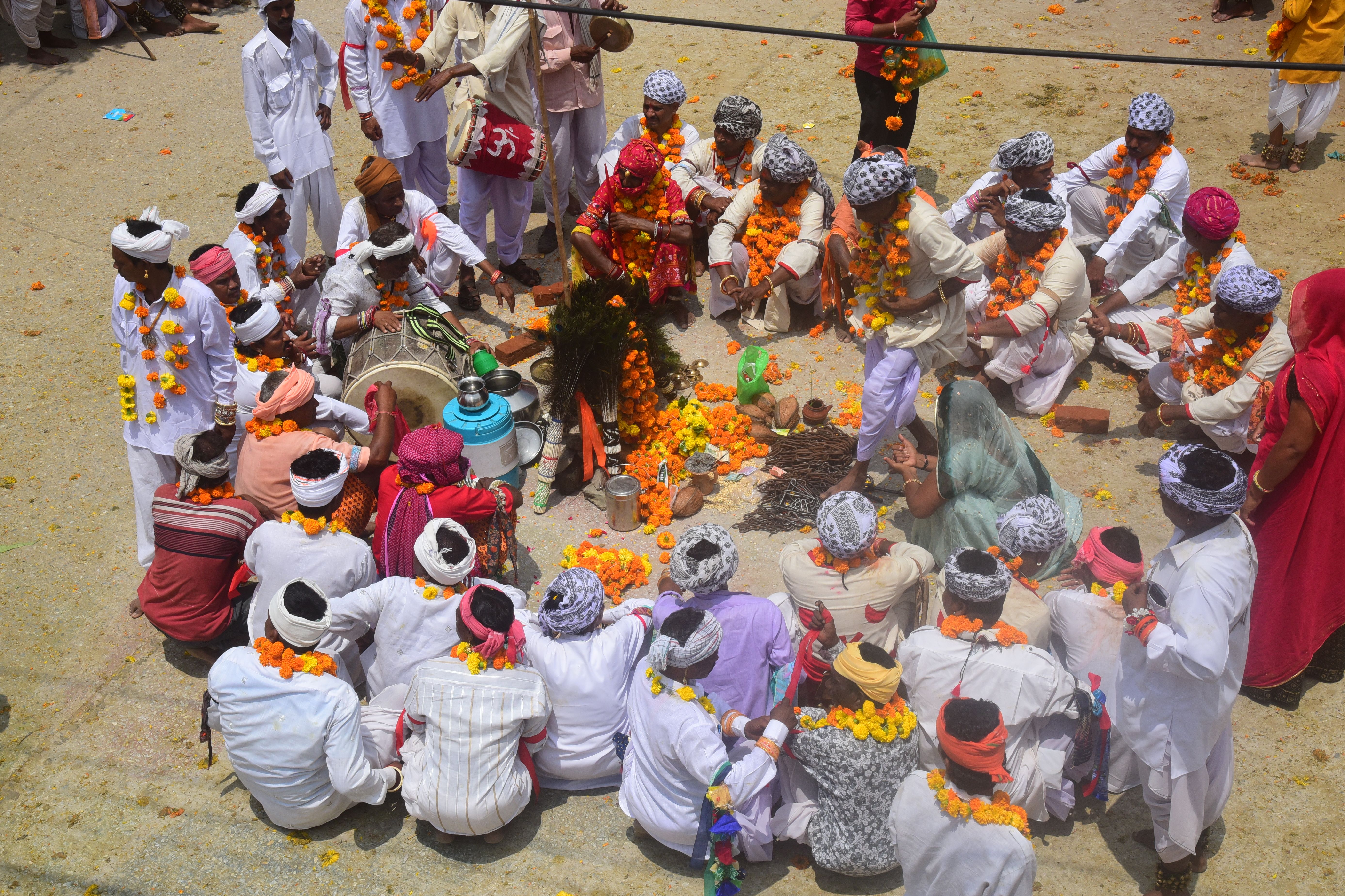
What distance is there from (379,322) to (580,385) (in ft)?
5.20

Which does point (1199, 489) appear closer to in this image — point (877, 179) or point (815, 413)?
point (877, 179)

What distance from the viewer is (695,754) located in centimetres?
431

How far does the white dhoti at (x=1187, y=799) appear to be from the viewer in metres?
4.38

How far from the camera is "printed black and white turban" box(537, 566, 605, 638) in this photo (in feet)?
15.8

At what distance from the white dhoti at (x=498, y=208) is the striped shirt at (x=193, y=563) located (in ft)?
13.7

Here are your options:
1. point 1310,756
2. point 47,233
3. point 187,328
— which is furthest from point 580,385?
point 47,233

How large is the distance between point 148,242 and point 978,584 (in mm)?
4947

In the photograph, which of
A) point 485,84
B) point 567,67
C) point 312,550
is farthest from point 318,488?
point 567,67

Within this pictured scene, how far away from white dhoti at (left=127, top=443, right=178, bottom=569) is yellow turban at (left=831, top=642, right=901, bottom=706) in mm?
4552

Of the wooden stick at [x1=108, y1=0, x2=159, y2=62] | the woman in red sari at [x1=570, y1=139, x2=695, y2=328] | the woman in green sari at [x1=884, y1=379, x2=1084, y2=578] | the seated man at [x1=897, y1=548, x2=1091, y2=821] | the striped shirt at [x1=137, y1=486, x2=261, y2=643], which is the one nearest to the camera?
the seated man at [x1=897, y1=548, x2=1091, y2=821]

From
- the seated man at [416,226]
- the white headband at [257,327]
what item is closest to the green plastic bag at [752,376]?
the seated man at [416,226]

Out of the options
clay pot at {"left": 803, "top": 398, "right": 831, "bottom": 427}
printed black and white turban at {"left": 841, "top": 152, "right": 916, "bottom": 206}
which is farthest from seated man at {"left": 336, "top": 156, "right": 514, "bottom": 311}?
printed black and white turban at {"left": 841, "top": 152, "right": 916, "bottom": 206}

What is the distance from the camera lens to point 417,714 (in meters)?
4.71

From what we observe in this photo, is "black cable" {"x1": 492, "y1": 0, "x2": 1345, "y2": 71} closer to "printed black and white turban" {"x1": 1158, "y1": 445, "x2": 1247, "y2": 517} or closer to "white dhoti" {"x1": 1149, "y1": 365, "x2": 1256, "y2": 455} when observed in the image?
"printed black and white turban" {"x1": 1158, "y1": 445, "x2": 1247, "y2": 517}
